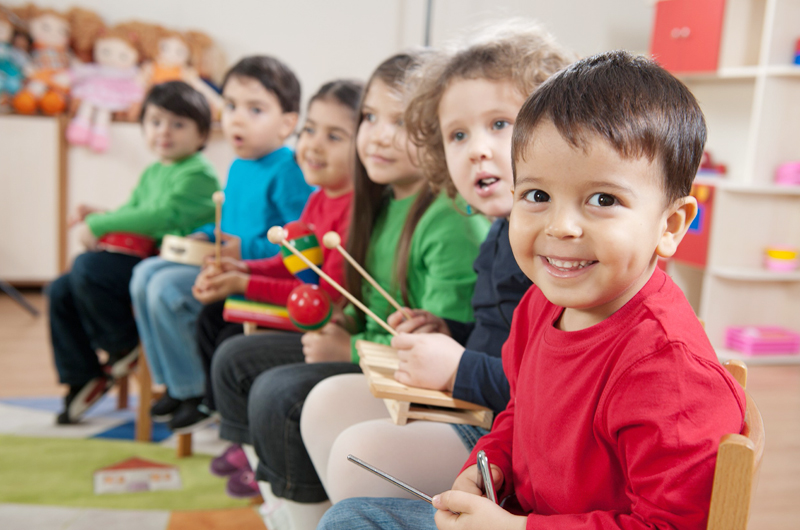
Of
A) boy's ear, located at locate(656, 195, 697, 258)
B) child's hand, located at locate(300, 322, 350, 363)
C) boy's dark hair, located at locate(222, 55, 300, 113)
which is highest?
boy's dark hair, located at locate(222, 55, 300, 113)

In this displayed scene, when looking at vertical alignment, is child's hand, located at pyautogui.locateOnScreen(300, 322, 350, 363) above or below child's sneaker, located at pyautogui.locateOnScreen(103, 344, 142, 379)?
above

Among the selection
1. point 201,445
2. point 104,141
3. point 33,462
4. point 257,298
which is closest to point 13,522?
point 33,462

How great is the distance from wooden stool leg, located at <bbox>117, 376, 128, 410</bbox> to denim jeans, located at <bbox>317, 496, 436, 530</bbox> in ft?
4.37

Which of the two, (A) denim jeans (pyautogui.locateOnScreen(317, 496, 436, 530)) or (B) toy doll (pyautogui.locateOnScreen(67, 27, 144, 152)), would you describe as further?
(B) toy doll (pyautogui.locateOnScreen(67, 27, 144, 152))

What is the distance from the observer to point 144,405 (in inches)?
65.0

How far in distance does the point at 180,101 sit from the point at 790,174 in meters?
2.16

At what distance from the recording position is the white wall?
11.1 ft

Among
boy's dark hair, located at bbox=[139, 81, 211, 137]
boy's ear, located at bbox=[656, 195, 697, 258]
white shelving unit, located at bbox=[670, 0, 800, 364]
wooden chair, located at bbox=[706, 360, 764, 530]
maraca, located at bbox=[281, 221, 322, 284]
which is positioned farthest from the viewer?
white shelving unit, located at bbox=[670, 0, 800, 364]

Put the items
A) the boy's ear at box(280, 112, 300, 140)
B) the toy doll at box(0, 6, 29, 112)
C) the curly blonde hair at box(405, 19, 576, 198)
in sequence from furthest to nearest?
the toy doll at box(0, 6, 29, 112), the boy's ear at box(280, 112, 300, 140), the curly blonde hair at box(405, 19, 576, 198)

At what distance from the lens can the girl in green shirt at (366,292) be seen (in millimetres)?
1020

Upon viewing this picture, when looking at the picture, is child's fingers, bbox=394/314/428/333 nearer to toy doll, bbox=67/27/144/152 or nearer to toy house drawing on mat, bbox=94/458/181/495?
toy house drawing on mat, bbox=94/458/181/495

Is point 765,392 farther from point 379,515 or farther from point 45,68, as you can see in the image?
point 45,68

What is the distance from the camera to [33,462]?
4.95 feet

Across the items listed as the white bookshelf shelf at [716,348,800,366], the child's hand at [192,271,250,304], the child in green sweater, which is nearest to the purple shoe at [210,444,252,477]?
the child's hand at [192,271,250,304]
